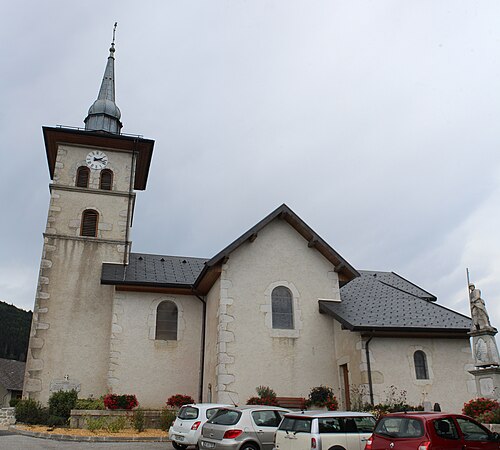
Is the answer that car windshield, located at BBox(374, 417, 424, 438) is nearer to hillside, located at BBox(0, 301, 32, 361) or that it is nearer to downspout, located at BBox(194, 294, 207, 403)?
downspout, located at BBox(194, 294, 207, 403)

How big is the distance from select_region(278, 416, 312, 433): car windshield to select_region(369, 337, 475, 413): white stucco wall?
6630 mm

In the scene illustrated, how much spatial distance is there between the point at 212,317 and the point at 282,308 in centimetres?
281

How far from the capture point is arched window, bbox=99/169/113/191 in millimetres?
23125

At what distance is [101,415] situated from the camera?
16.3 metres

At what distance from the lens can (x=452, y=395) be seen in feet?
52.4

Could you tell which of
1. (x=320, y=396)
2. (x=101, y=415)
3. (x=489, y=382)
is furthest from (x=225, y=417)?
(x=101, y=415)

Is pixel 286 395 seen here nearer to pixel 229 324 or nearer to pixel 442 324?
pixel 229 324

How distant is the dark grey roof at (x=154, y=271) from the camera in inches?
786

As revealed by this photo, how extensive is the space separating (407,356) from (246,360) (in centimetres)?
539

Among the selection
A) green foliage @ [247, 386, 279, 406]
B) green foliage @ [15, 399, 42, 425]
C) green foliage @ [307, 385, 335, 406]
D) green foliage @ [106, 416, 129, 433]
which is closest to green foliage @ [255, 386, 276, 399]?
green foliage @ [247, 386, 279, 406]

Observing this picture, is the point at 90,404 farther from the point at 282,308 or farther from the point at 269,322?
the point at 282,308

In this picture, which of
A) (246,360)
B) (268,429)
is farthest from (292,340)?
(268,429)

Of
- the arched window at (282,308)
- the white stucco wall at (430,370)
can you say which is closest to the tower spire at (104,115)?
the arched window at (282,308)

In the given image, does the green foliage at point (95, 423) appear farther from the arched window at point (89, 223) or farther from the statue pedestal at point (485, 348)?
the statue pedestal at point (485, 348)
